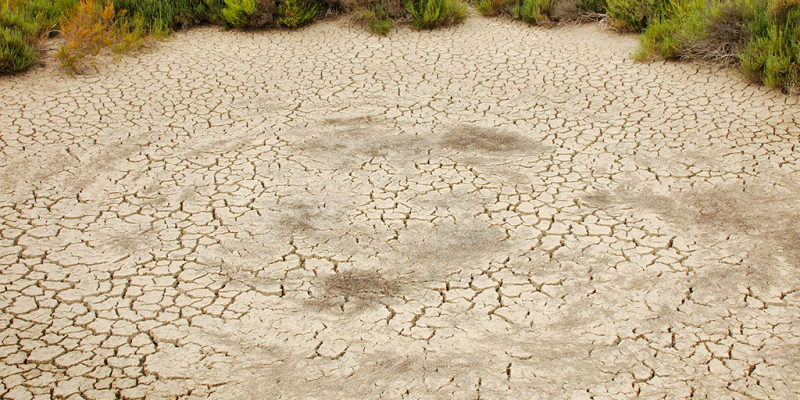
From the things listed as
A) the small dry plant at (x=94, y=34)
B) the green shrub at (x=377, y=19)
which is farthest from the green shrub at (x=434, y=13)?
the small dry plant at (x=94, y=34)

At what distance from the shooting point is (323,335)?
3.41m

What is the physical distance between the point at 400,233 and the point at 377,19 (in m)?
4.93

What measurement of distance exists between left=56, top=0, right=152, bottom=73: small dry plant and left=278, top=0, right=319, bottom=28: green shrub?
5.54 feet

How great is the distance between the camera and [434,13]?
8.40 metres

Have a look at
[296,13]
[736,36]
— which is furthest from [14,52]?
[736,36]

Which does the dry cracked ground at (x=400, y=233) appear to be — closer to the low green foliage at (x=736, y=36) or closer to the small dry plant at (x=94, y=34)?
the low green foliage at (x=736, y=36)

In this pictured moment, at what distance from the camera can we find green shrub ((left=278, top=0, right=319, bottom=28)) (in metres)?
8.34

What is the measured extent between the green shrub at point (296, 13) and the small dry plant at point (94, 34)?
66.5 inches

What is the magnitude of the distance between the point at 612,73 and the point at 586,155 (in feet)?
6.69

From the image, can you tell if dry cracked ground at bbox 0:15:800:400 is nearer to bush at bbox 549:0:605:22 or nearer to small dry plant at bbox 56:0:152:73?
small dry plant at bbox 56:0:152:73

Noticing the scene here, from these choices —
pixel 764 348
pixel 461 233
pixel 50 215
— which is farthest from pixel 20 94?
pixel 764 348

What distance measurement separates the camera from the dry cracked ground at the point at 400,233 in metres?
3.17

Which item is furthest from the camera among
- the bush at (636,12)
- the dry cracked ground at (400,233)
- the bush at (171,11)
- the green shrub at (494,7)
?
the green shrub at (494,7)

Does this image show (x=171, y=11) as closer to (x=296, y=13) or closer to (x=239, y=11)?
(x=239, y=11)
